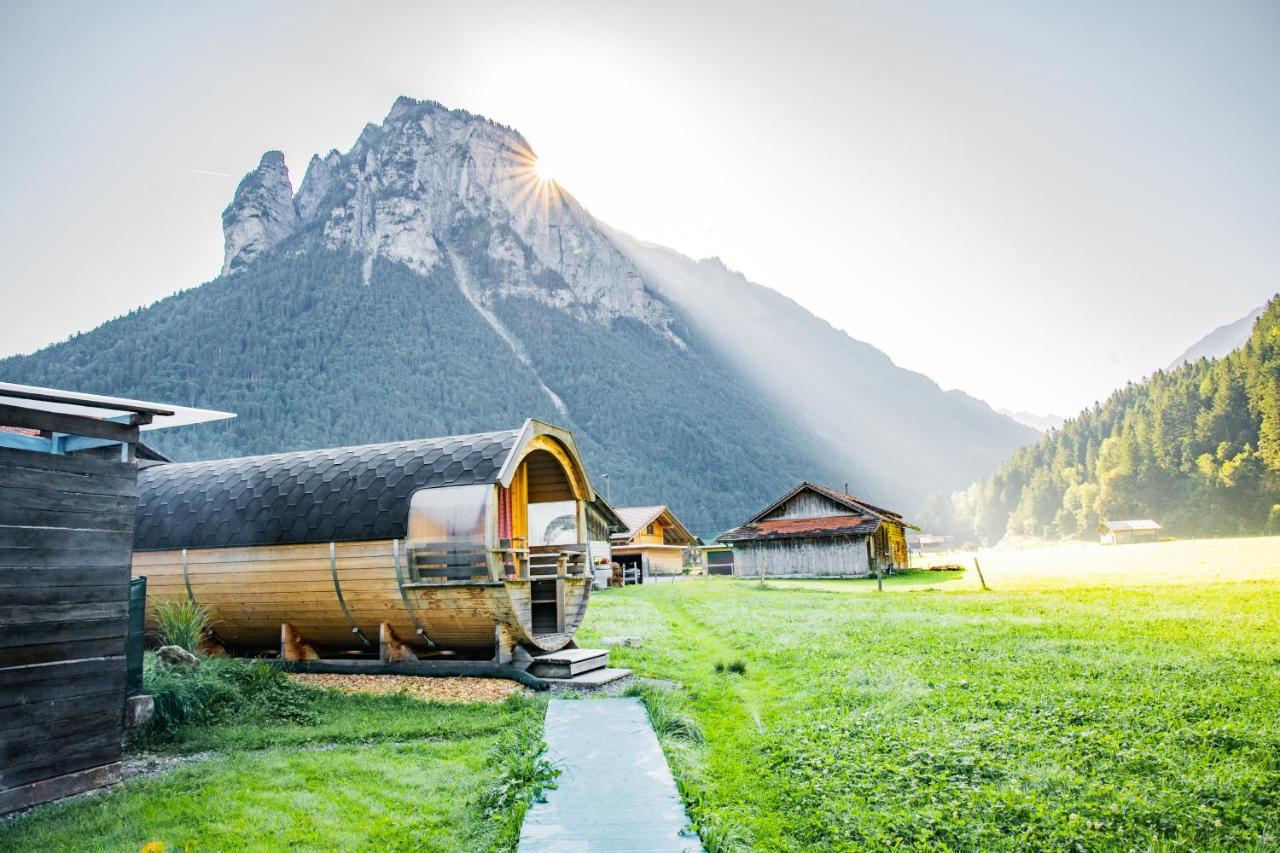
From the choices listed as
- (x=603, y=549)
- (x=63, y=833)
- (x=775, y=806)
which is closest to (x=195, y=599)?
(x=63, y=833)

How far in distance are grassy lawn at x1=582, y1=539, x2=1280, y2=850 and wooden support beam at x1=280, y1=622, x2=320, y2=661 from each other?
4.99 m

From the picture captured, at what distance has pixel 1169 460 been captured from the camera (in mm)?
95375

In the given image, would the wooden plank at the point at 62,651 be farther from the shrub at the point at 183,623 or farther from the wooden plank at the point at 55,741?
the shrub at the point at 183,623

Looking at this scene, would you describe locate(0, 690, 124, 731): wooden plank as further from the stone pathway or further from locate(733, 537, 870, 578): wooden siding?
locate(733, 537, 870, 578): wooden siding

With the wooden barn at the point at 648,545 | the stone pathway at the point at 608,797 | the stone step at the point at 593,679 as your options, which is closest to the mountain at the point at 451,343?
the wooden barn at the point at 648,545

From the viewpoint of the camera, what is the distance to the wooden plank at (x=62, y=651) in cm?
570

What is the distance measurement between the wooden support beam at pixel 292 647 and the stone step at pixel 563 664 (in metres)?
3.66

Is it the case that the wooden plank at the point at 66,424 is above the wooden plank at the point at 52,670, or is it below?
above

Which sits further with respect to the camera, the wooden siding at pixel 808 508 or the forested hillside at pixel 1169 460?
the forested hillside at pixel 1169 460

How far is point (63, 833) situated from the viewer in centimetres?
509

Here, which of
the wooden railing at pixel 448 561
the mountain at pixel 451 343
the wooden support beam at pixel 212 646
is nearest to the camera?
the wooden railing at pixel 448 561

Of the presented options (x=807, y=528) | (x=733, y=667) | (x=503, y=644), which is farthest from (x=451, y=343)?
(x=733, y=667)

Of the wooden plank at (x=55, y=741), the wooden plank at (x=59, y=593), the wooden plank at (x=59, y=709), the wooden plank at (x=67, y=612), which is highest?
the wooden plank at (x=59, y=593)

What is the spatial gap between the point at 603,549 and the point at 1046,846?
3832 centimetres
